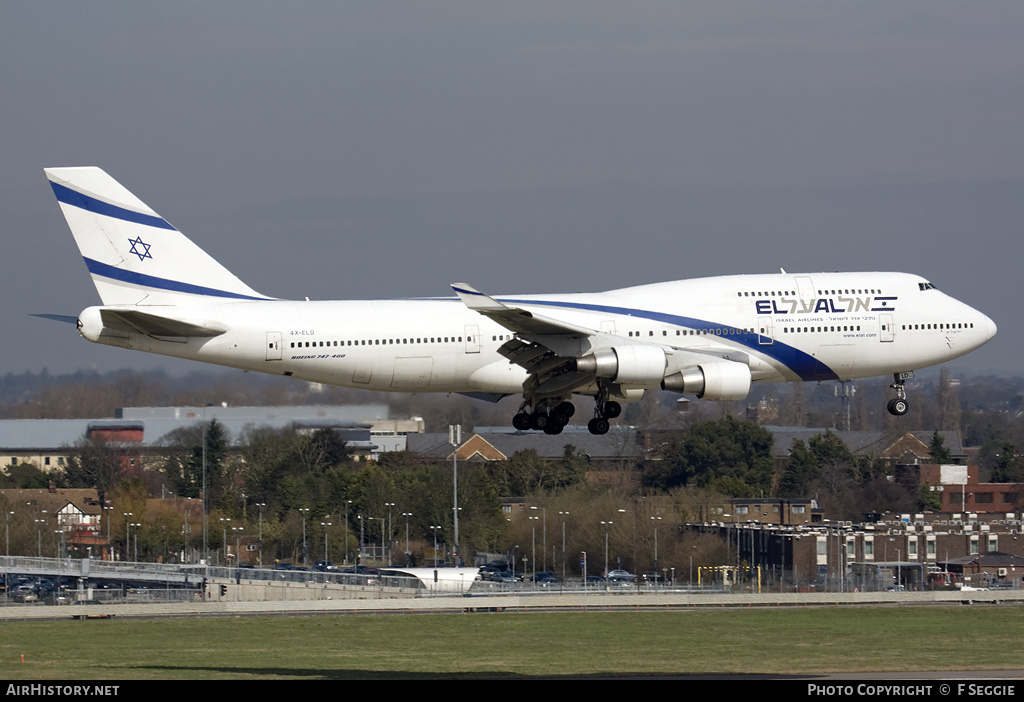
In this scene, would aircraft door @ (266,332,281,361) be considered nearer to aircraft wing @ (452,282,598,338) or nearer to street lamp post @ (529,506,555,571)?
aircraft wing @ (452,282,598,338)

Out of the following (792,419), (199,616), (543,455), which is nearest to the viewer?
(199,616)

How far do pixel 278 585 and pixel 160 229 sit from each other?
128ft

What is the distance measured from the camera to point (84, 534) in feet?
324

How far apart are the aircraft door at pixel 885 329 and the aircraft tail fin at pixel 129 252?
19630mm

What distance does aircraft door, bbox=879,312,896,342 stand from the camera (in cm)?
4381

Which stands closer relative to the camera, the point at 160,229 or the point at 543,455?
the point at 160,229

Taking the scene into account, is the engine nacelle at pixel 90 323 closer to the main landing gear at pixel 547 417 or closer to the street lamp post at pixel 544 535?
the main landing gear at pixel 547 417

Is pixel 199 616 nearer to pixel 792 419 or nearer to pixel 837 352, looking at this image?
pixel 837 352

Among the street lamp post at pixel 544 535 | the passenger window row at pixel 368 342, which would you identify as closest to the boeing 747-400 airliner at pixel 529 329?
the passenger window row at pixel 368 342

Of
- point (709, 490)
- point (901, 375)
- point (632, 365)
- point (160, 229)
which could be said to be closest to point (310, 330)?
point (160, 229)

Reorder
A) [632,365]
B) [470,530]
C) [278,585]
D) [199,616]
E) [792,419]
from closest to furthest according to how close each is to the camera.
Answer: [632,365]
[199,616]
[278,585]
[470,530]
[792,419]

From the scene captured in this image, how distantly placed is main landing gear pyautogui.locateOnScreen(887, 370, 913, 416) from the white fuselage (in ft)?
1.53

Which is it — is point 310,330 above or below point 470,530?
above

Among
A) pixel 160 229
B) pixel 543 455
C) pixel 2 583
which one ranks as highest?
pixel 160 229
